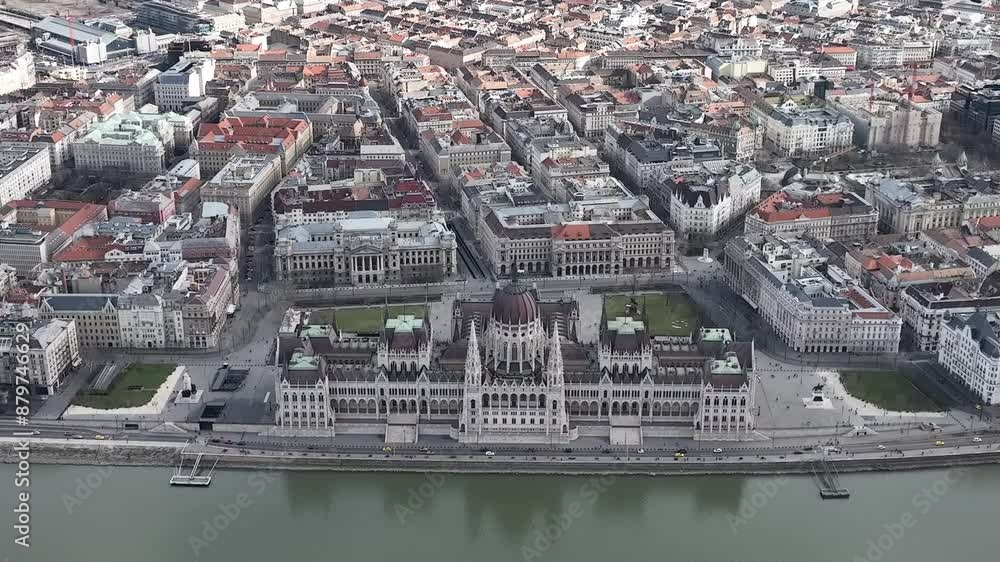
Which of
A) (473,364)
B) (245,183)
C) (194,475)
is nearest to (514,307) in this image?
(473,364)

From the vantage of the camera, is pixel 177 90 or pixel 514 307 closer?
pixel 514 307

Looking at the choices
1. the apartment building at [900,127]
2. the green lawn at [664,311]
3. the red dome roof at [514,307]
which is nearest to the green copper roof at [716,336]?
the green lawn at [664,311]

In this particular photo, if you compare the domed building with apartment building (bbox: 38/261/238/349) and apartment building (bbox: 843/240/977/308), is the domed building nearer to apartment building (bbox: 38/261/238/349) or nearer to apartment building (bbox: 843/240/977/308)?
apartment building (bbox: 38/261/238/349)

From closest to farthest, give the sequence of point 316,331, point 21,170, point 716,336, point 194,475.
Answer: point 194,475
point 716,336
point 316,331
point 21,170

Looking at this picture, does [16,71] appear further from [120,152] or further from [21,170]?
[21,170]

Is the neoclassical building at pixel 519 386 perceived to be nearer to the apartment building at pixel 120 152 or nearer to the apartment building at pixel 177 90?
the apartment building at pixel 120 152

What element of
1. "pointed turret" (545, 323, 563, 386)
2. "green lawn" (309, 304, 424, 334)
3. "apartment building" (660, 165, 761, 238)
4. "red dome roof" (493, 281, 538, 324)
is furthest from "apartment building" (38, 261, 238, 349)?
"apartment building" (660, 165, 761, 238)

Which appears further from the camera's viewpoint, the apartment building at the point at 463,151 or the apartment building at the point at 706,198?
the apartment building at the point at 463,151

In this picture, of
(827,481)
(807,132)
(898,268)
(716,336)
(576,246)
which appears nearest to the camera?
(827,481)
